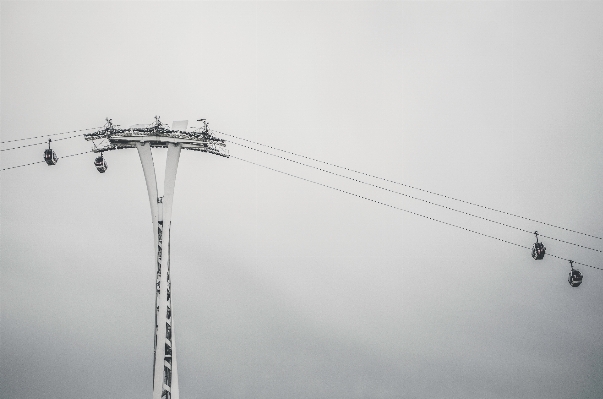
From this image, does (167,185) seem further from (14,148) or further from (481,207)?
(481,207)

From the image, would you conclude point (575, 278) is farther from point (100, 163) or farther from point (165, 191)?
point (100, 163)

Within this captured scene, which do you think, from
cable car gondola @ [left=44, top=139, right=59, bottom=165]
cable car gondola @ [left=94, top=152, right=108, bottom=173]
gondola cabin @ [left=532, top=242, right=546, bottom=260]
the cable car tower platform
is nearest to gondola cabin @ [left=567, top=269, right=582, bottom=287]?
gondola cabin @ [left=532, top=242, right=546, bottom=260]

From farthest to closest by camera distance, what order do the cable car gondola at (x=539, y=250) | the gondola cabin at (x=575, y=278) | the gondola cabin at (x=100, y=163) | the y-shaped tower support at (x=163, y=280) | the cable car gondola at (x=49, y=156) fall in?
the gondola cabin at (x=575, y=278), the cable car gondola at (x=539, y=250), the y-shaped tower support at (x=163, y=280), the gondola cabin at (x=100, y=163), the cable car gondola at (x=49, y=156)

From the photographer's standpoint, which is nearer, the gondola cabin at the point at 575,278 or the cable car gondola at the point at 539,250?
the cable car gondola at the point at 539,250

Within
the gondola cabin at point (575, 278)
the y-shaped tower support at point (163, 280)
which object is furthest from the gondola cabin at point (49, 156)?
the gondola cabin at point (575, 278)

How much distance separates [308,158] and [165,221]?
43.7ft

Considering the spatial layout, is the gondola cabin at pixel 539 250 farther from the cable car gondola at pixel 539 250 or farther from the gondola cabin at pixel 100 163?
the gondola cabin at pixel 100 163

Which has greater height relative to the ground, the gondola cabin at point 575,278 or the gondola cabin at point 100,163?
the gondola cabin at point 100,163

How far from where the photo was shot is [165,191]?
2334cm

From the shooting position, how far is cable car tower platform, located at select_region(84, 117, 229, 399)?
2259cm

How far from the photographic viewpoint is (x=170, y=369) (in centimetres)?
2272

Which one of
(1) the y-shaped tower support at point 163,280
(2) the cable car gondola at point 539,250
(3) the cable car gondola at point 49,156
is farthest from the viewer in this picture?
(2) the cable car gondola at point 539,250

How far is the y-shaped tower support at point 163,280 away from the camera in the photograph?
22625 mm

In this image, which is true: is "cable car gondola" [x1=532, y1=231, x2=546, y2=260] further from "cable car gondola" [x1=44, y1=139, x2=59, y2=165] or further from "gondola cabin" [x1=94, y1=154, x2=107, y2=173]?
"cable car gondola" [x1=44, y1=139, x2=59, y2=165]
